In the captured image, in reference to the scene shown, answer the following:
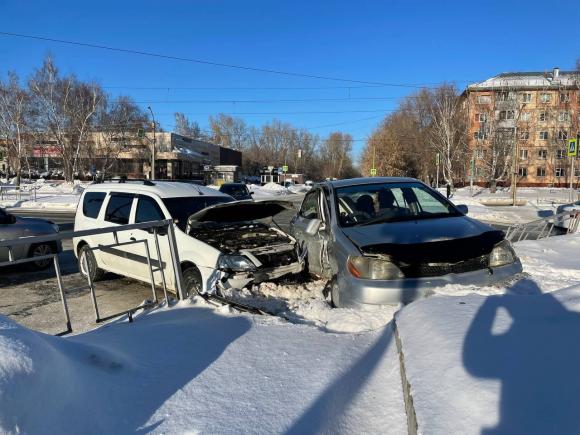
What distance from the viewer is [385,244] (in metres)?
4.65

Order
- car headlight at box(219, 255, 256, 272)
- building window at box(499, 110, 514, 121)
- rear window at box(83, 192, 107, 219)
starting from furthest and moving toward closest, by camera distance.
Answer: building window at box(499, 110, 514, 121) < rear window at box(83, 192, 107, 219) < car headlight at box(219, 255, 256, 272)

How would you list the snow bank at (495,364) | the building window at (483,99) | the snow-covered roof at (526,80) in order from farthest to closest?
the snow-covered roof at (526,80) < the building window at (483,99) < the snow bank at (495,364)

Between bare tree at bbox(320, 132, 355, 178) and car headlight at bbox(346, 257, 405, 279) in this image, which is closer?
car headlight at bbox(346, 257, 405, 279)

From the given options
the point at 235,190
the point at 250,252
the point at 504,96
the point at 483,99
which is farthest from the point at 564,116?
the point at 250,252

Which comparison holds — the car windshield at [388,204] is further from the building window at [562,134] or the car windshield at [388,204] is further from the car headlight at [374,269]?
the building window at [562,134]

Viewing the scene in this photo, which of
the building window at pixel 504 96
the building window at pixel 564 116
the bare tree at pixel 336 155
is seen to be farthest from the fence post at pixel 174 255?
the bare tree at pixel 336 155

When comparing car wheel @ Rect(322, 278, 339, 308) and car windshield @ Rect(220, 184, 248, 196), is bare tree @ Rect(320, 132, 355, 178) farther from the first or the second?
car wheel @ Rect(322, 278, 339, 308)

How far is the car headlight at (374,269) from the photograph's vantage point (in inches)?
177

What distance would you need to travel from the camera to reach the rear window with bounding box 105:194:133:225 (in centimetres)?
764

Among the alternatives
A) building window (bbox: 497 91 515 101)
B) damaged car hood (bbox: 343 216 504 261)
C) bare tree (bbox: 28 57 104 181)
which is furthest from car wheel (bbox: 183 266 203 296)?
building window (bbox: 497 91 515 101)

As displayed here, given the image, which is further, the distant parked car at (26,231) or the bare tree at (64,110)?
the bare tree at (64,110)

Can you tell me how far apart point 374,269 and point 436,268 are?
60cm

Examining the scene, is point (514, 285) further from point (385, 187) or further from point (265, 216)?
point (265, 216)

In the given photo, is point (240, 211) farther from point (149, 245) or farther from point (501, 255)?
point (501, 255)
